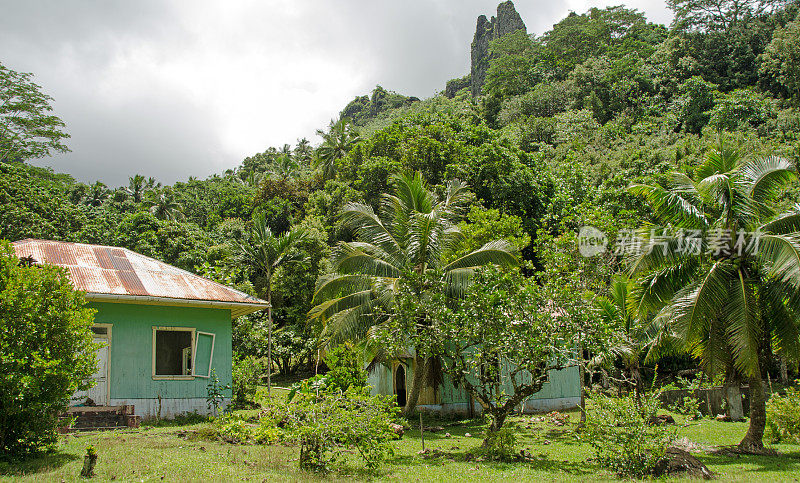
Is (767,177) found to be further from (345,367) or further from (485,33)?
(485,33)

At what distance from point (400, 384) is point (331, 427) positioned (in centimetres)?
1329

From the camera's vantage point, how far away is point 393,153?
103 feet

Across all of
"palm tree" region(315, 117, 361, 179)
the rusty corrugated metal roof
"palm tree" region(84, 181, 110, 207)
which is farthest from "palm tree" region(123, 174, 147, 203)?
the rusty corrugated metal roof

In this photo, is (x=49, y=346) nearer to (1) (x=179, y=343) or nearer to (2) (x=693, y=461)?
(1) (x=179, y=343)

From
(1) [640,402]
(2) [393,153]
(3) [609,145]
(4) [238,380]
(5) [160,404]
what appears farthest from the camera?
(3) [609,145]

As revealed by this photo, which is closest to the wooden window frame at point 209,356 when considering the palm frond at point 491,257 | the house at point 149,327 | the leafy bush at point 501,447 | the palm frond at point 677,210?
the house at point 149,327

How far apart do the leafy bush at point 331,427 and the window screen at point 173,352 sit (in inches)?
292

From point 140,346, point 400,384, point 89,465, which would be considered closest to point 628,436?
point 89,465

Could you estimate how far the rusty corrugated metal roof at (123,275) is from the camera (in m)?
13.5

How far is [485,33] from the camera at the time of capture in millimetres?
94250

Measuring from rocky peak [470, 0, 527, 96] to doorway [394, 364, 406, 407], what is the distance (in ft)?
219

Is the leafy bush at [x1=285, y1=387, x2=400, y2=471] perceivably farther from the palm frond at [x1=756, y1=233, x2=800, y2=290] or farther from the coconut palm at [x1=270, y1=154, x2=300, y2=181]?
the coconut palm at [x1=270, y1=154, x2=300, y2=181]

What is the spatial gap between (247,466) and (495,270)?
19.8ft

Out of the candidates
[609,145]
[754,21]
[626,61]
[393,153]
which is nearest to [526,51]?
[626,61]
